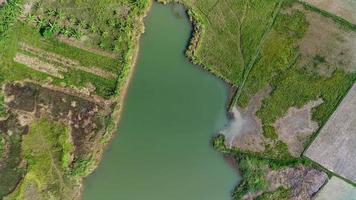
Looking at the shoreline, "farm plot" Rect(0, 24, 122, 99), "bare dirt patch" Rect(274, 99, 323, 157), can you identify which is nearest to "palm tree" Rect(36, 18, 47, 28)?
"farm plot" Rect(0, 24, 122, 99)

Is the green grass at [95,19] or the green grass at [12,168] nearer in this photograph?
the green grass at [12,168]

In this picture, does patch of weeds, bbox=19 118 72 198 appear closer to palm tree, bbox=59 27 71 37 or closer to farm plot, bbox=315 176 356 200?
palm tree, bbox=59 27 71 37

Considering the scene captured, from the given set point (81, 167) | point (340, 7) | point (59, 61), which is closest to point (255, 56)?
point (340, 7)

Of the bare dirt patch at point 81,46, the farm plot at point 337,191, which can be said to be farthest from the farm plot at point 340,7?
the bare dirt patch at point 81,46

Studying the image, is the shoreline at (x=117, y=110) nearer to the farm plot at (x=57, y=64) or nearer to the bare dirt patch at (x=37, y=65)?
the farm plot at (x=57, y=64)

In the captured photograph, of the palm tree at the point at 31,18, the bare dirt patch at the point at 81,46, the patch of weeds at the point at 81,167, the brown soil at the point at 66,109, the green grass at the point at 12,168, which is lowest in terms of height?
the green grass at the point at 12,168

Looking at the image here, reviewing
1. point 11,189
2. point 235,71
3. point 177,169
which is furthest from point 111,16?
point 11,189

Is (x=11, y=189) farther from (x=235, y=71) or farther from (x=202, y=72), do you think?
(x=235, y=71)
